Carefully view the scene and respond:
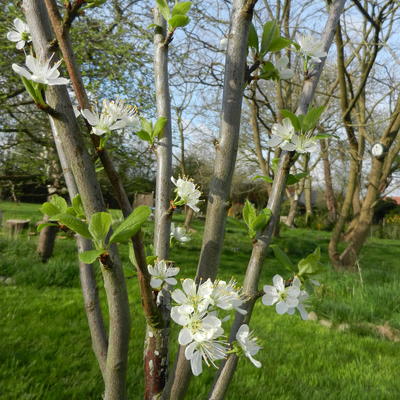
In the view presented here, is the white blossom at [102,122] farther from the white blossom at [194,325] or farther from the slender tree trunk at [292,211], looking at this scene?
the slender tree trunk at [292,211]

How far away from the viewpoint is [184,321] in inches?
25.3

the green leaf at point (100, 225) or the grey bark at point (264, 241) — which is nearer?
the green leaf at point (100, 225)

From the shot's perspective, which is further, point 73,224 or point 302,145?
point 302,145

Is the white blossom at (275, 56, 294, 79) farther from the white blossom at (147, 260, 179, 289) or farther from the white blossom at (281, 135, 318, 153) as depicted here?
the white blossom at (147, 260, 179, 289)

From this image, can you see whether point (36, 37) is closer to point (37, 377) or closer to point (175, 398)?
point (175, 398)

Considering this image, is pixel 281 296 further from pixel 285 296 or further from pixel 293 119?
pixel 293 119

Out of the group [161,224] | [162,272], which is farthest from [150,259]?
[161,224]

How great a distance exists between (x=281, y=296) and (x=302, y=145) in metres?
0.35

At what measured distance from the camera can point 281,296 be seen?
0.83m

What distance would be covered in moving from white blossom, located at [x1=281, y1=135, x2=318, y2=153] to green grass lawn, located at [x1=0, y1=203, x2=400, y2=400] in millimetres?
249

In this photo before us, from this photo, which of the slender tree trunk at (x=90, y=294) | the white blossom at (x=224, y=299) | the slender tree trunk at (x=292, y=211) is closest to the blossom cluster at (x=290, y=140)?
the white blossom at (x=224, y=299)

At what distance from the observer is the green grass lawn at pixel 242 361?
210cm

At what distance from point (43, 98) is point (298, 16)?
698 centimetres

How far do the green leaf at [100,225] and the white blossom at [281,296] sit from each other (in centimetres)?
41
